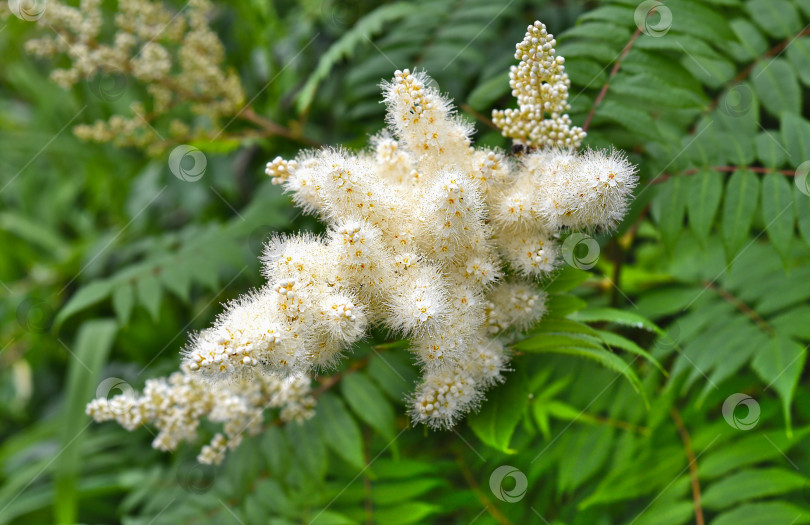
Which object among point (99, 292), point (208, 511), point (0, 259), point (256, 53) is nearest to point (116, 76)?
point (256, 53)

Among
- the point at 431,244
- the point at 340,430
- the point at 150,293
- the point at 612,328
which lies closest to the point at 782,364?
the point at 612,328

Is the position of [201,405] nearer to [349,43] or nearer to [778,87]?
[349,43]

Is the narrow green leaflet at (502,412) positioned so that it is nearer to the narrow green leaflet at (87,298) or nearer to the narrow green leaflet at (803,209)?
the narrow green leaflet at (803,209)

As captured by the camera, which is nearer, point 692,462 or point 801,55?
point 692,462

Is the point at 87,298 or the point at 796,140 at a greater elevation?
the point at 796,140

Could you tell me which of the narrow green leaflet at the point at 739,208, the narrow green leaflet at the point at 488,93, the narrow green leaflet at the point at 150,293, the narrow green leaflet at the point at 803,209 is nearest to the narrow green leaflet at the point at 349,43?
the narrow green leaflet at the point at 488,93

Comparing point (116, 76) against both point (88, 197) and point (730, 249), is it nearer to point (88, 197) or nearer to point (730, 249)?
point (88, 197)
